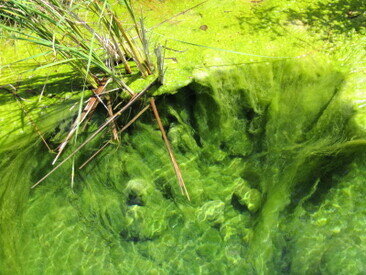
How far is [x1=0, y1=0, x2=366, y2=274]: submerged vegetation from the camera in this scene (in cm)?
153

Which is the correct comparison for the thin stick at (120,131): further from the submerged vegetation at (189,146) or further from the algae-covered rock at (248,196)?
the algae-covered rock at (248,196)

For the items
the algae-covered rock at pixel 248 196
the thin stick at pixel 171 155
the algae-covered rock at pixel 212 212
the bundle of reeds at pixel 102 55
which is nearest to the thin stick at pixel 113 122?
the bundle of reeds at pixel 102 55

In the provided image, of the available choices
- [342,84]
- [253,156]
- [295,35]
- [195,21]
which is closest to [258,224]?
[253,156]

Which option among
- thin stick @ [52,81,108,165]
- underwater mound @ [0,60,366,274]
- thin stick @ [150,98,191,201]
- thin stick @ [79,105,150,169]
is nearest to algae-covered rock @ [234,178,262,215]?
underwater mound @ [0,60,366,274]

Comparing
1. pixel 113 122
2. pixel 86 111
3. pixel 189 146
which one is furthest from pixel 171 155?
pixel 86 111

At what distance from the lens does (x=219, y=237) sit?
1614 millimetres

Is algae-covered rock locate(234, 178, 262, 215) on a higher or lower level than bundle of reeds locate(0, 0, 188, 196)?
lower

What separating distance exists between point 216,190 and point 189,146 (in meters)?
0.27

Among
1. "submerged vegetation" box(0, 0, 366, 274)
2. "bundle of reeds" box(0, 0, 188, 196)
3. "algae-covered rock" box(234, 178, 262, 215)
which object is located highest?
"bundle of reeds" box(0, 0, 188, 196)

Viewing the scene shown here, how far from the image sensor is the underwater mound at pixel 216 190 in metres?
1.51

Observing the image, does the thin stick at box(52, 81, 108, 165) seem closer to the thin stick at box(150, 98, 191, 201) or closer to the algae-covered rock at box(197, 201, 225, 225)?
the thin stick at box(150, 98, 191, 201)

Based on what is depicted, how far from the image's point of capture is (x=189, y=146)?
1841mm

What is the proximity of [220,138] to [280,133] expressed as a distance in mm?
310

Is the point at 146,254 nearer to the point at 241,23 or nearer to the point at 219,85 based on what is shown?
the point at 219,85
